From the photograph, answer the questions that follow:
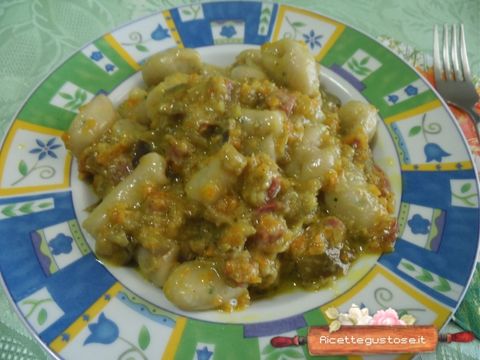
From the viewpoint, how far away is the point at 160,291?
152 cm

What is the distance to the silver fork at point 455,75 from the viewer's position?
6.75 ft

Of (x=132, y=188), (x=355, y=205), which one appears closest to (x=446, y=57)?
(x=355, y=205)

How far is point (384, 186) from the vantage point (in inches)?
A: 67.9

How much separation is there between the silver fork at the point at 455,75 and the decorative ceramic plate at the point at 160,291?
0.25m

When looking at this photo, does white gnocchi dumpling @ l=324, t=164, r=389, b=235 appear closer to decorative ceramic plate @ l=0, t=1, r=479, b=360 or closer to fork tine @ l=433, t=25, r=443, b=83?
decorative ceramic plate @ l=0, t=1, r=479, b=360

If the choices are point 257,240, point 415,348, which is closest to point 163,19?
point 257,240

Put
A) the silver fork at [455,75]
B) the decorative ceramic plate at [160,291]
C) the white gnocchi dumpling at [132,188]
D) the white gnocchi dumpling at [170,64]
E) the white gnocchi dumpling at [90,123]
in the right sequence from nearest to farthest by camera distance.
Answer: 1. the decorative ceramic plate at [160,291]
2. the white gnocchi dumpling at [132,188]
3. the white gnocchi dumpling at [90,123]
4. the white gnocchi dumpling at [170,64]
5. the silver fork at [455,75]

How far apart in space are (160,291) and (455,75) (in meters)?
1.51

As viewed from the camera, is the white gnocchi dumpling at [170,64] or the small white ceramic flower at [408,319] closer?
the small white ceramic flower at [408,319]

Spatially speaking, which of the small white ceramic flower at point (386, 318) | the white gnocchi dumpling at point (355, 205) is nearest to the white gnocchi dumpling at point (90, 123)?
the white gnocchi dumpling at point (355, 205)

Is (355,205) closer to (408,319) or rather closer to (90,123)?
(408,319)

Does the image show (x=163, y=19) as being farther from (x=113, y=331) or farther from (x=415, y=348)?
(x=415, y=348)

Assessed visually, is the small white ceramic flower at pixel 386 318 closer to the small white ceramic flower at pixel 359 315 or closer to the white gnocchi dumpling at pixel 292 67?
the small white ceramic flower at pixel 359 315

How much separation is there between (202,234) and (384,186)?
65cm
